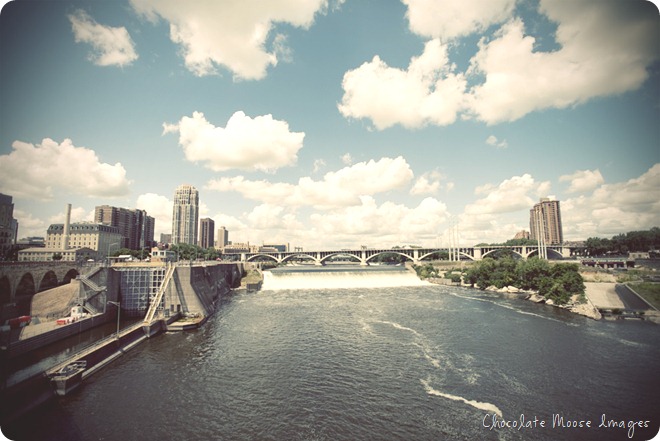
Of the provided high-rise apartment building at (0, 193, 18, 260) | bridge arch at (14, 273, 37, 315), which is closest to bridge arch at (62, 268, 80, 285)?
bridge arch at (14, 273, 37, 315)

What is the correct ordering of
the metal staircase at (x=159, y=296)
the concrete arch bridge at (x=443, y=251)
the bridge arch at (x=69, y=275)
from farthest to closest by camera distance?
the concrete arch bridge at (x=443, y=251) < the bridge arch at (x=69, y=275) < the metal staircase at (x=159, y=296)

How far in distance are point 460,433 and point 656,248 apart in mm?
140462

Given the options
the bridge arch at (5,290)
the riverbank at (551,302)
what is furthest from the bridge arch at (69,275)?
the riverbank at (551,302)

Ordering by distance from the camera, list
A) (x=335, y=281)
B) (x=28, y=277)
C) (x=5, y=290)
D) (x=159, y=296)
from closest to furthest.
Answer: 1. (x=5, y=290)
2. (x=159, y=296)
3. (x=28, y=277)
4. (x=335, y=281)

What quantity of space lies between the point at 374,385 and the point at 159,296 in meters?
34.1

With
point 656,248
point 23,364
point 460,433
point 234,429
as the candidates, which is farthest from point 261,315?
point 656,248

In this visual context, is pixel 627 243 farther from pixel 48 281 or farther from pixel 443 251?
pixel 48 281

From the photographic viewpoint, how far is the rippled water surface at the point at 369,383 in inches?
757

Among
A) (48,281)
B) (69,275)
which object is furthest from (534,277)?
(48,281)

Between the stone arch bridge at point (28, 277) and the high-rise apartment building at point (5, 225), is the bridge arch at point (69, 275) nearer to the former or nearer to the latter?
the stone arch bridge at point (28, 277)

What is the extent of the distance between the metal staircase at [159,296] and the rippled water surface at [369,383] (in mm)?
4316

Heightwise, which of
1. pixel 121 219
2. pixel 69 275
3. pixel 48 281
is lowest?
pixel 48 281

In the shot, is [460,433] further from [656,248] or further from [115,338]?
[656,248]

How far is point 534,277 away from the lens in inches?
2822
